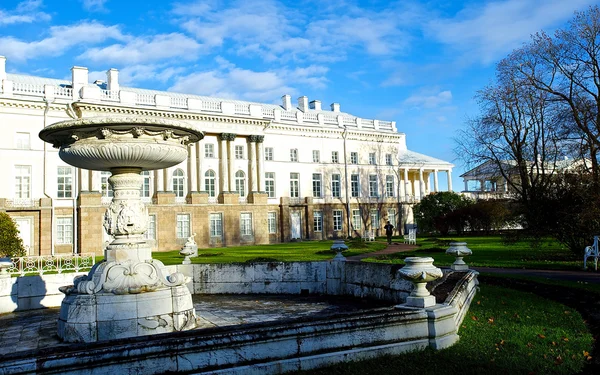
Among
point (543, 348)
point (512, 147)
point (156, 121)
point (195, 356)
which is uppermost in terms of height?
point (512, 147)

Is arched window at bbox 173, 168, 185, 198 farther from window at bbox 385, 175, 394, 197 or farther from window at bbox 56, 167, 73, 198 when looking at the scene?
window at bbox 385, 175, 394, 197

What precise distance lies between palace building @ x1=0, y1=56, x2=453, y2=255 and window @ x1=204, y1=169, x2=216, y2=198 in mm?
82

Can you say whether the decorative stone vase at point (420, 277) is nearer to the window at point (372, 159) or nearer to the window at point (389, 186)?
the window at point (372, 159)

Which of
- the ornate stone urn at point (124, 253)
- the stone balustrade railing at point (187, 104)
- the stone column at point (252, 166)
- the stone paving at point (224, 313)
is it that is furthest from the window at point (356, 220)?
the ornate stone urn at point (124, 253)

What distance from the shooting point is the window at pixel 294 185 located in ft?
156

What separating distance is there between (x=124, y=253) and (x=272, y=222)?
37957 millimetres

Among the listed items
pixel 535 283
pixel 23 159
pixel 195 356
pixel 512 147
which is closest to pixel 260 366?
pixel 195 356

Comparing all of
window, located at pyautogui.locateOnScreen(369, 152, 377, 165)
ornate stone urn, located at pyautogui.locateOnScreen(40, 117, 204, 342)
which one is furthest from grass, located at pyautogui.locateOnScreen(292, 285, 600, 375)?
window, located at pyautogui.locateOnScreen(369, 152, 377, 165)

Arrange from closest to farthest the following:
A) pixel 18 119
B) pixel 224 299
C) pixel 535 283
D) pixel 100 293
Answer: pixel 100 293 < pixel 224 299 < pixel 535 283 < pixel 18 119

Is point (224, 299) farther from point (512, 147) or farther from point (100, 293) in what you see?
point (512, 147)

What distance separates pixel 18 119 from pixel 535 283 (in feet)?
110

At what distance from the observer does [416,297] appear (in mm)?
6371

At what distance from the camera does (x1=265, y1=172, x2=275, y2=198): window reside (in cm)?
4612

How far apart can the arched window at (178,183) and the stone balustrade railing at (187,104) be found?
5116 mm
